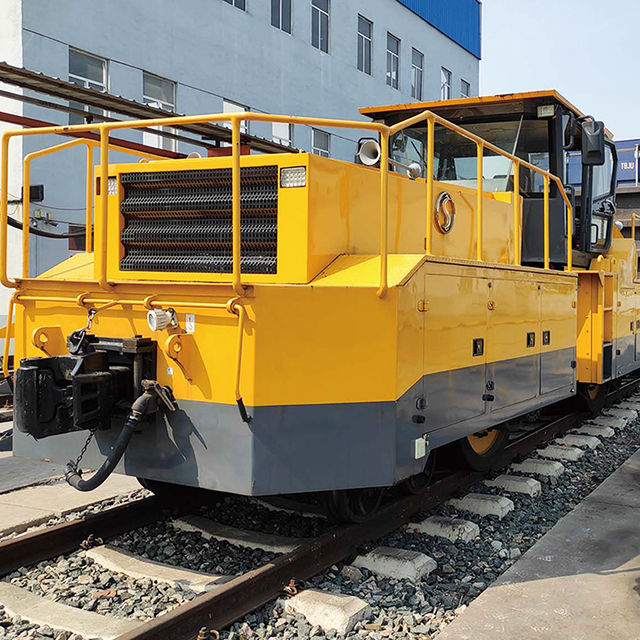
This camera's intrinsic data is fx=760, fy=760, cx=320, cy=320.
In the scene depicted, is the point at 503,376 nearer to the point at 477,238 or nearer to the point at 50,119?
the point at 477,238

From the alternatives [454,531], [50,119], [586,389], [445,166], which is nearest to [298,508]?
[454,531]

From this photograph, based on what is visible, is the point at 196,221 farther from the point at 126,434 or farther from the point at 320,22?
the point at 320,22

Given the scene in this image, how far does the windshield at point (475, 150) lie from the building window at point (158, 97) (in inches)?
379

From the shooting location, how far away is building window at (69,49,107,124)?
13.8m

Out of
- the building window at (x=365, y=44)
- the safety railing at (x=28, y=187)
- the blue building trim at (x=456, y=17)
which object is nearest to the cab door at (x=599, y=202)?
the safety railing at (x=28, y=187)

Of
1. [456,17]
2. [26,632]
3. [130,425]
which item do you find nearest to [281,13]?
[456,17]

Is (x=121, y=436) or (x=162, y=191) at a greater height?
(x=162, y=191)

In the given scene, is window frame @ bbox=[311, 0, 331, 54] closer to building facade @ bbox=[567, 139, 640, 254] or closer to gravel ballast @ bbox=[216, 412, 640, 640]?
building facade @ bbox=[567, 139, 640, 254]

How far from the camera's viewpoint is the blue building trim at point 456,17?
24.8 m

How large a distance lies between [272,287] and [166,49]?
13.5 meters

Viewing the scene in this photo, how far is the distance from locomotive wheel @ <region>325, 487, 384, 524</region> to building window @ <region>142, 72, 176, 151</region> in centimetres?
1201

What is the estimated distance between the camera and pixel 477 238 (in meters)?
5.14

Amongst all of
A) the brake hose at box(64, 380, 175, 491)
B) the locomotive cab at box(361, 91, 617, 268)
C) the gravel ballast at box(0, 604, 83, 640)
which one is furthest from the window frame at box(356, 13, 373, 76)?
the gravel ballast at box(0, 604, 83, 640)

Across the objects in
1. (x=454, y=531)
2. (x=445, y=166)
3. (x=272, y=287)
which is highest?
(x=445, y=166)
